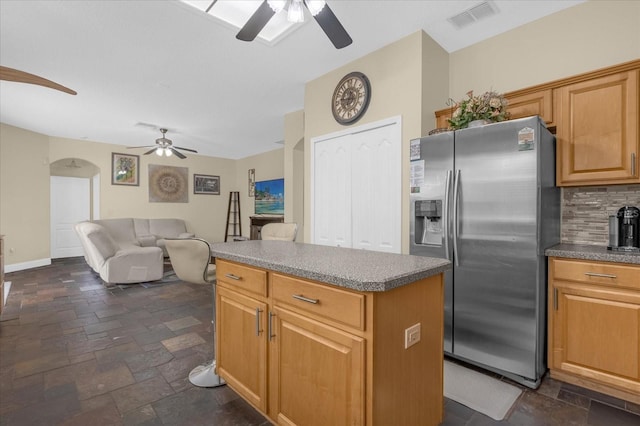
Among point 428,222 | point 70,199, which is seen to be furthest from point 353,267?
point 70,199

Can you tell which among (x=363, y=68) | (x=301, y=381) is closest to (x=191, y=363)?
(x=301, y=381)

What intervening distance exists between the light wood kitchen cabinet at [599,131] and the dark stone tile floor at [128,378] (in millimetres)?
1437

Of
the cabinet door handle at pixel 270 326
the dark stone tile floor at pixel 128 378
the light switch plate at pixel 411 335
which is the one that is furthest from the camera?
the dark stone tile floor at pixel 128 378

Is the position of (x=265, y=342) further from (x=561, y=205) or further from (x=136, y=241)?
(x=136, y=241)

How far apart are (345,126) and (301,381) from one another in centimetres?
267

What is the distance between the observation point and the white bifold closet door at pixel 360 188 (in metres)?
2.94

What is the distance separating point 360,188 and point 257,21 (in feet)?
5.93

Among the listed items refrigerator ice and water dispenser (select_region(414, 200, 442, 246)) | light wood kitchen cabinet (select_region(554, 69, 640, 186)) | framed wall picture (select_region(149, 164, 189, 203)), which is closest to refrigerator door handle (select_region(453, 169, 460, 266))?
refrigerator ice and water dispenser (select_region(414, 200, 442, 246))

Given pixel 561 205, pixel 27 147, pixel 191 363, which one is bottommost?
pixel 191 363

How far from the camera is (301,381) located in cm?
139

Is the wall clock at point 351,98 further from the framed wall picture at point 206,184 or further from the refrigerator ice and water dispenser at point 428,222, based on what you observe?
the framed wall picture at point 206,184

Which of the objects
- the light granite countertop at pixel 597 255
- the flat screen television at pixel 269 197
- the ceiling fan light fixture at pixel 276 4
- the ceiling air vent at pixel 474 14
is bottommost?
the light granite countertop at pixel 597 255

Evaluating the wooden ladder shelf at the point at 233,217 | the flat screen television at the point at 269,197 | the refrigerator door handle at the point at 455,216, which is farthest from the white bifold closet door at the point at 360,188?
the wooden ladder shelf at the point at 233,217

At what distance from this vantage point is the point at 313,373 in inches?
52.2
